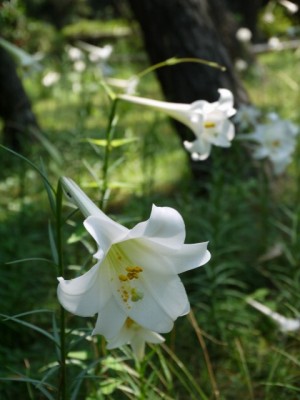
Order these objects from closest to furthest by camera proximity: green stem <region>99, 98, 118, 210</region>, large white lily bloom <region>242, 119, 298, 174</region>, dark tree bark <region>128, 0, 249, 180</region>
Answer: green stem <region>99, 98, 118, 210</region>, large white lily bloom <region>242, 119, 298, 174</region>, dark tree bark <region>128, 0, 249, 180</region>

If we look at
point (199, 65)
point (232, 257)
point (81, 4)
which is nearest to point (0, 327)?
point (232, 257)

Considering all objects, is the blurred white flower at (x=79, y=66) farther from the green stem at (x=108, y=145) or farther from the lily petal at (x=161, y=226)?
the lily petal at (x=161, y=226)

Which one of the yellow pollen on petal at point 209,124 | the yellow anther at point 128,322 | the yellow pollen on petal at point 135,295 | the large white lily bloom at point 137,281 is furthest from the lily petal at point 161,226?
the yellow pollen on petal at point 209,124

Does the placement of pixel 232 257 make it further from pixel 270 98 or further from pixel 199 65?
pixel 270 98

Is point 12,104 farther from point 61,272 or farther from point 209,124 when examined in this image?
point 61,272

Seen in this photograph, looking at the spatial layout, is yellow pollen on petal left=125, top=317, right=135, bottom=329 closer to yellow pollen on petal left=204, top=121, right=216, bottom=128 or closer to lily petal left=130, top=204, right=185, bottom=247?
lily petal left=130, top=204, right=185, bottom=247

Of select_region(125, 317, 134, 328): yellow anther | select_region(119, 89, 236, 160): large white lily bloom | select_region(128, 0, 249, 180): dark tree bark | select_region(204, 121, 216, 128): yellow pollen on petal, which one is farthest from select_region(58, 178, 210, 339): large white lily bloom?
select_region(128, 0, 249, 180): dark tree bark
